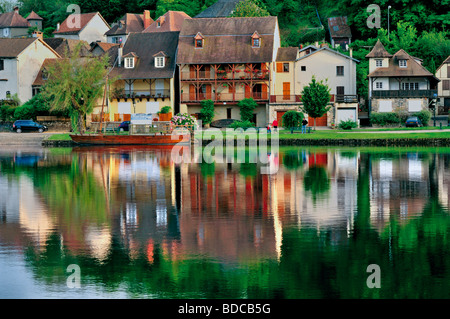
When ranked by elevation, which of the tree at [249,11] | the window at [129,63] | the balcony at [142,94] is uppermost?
the tree at [249,11]

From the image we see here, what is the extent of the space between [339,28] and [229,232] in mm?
86240

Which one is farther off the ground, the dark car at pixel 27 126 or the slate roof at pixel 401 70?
the slate roof at pixel 401 70

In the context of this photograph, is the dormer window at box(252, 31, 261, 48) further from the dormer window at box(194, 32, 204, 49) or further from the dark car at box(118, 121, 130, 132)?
the dark car at box(118, 121, 130, 132)

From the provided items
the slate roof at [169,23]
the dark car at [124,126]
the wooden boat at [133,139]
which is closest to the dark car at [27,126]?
the dark car at [124,126]

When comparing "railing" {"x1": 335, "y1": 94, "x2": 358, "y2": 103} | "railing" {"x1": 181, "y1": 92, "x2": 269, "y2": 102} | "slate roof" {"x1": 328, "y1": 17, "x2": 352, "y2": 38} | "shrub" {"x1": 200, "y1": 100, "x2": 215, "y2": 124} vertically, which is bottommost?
"shrub" {"x1": 200, "y1": 100, "x2": 215, "y2": 124}

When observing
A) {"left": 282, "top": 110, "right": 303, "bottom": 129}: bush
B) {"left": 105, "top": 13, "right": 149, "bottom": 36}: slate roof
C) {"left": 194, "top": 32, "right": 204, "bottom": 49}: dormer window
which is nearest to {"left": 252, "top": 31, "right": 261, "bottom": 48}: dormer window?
{"left": 194, "top": 32, "right": 204, "bottom": 49}: dormer window

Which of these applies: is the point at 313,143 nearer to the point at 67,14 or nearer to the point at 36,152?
the point at 36,152

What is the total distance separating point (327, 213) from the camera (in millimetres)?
25375

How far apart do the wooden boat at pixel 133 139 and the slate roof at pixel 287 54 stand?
2201cm

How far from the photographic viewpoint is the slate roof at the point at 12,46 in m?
90.2

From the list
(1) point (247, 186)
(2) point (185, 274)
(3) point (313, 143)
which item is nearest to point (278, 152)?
(3) point (313, 143)

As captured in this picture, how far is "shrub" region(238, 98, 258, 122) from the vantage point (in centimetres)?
7844

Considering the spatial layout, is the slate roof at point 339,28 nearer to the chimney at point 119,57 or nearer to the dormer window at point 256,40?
the dormer window at point 256,40

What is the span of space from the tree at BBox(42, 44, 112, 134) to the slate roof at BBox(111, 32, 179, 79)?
28.5 feet
